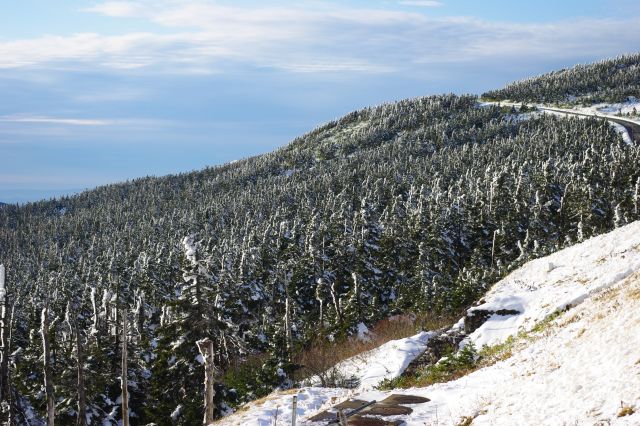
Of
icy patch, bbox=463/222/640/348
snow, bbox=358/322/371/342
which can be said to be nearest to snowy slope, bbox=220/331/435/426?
icy patch, bbox=463/222/640/348

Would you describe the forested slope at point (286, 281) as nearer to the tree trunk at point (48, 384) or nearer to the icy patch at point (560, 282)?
the tree trunk at point (48, 384)

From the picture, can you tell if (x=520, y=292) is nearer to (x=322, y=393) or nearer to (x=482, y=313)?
(x=482, y=313)

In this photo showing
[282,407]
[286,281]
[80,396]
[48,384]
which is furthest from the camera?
[286,281]

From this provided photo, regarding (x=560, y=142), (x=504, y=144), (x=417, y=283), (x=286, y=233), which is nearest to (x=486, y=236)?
(x=417, y=283)

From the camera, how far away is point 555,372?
1454cm

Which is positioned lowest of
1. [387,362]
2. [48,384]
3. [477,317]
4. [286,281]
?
[286,281]

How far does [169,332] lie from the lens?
2711 centimetres

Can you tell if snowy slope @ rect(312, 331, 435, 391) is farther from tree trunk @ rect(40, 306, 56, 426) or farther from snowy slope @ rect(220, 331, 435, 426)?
tree trunk @ rect(40, 306, 56, 426)

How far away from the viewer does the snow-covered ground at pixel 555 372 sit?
40.4ft

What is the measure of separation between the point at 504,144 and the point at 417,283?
10922 centimetres

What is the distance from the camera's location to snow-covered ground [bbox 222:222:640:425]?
40.4 ft

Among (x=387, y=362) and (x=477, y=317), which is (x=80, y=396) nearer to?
(x=387, y=362)

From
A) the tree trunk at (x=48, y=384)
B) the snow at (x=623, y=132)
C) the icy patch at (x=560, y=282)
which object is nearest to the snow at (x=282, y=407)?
the icy patch at (x=560, y=282)

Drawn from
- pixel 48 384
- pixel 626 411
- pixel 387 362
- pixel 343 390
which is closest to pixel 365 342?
pixel 387 362
